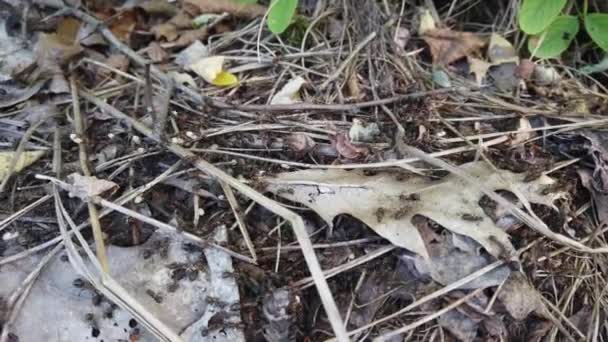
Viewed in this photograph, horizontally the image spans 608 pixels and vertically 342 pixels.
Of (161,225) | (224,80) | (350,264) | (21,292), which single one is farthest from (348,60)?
(21,292)

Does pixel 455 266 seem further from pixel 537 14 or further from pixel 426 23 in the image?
pixel 426 23

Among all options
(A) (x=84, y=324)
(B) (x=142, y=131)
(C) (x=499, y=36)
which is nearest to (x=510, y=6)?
(C) (x=499, y=36)

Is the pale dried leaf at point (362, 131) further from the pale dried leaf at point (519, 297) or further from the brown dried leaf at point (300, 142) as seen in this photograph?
the pale dried leaf at point (519, 297)

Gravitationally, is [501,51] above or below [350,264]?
above

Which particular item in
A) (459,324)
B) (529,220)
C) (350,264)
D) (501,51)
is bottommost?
(459,324)

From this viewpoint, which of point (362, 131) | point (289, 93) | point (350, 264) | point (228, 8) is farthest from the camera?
point (228, 8)

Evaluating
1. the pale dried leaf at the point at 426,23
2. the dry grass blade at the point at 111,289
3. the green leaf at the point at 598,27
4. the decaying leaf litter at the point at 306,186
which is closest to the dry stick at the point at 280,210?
the decaying leaf litter at the point at 306,186
